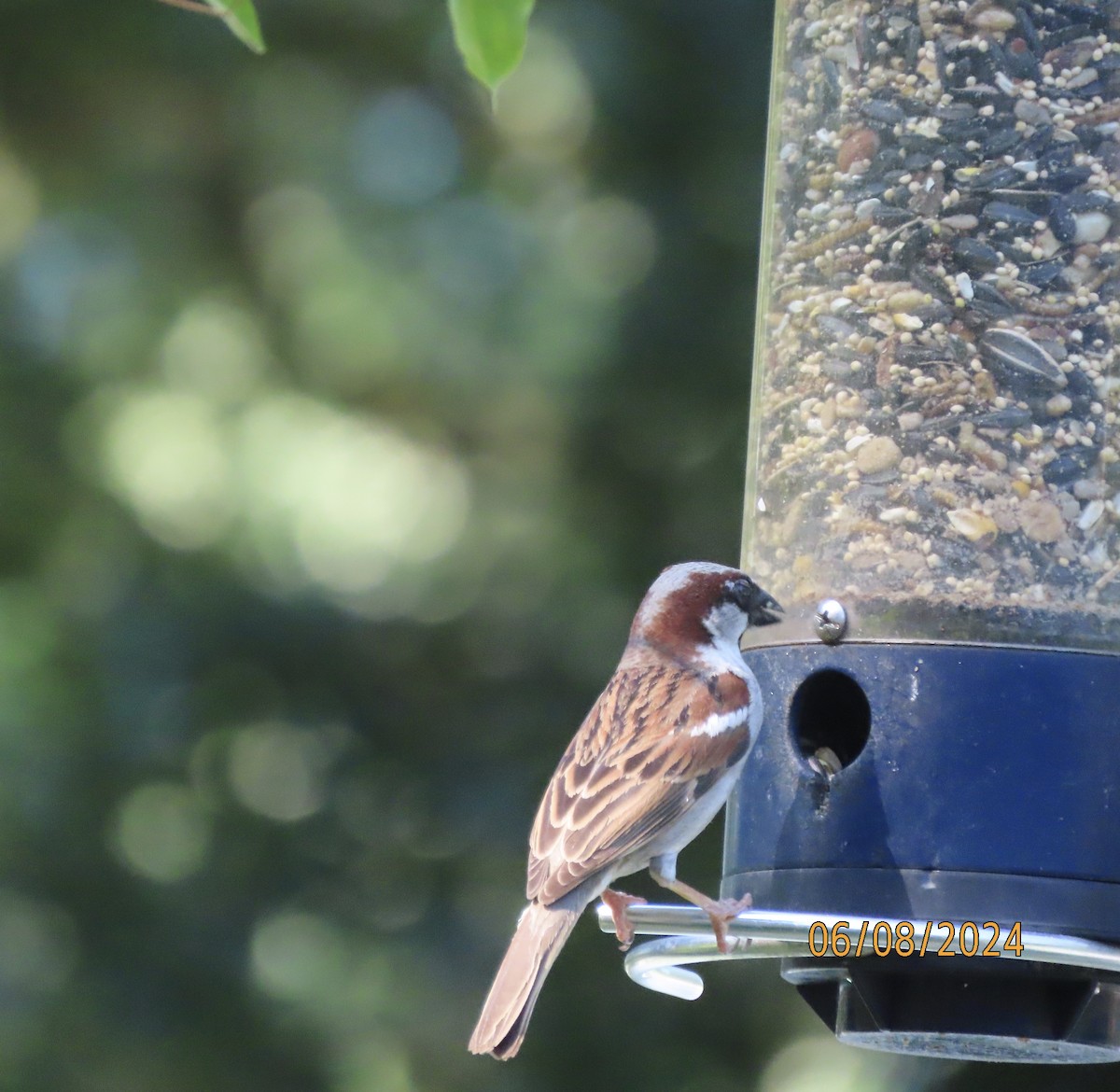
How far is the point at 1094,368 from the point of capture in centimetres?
436

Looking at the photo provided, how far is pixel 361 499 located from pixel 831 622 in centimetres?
317

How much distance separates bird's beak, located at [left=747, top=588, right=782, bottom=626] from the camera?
449 centimetres

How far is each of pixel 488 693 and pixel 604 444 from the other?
1.00 metres

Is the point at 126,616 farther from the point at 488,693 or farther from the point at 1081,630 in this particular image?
the point at 1081,630

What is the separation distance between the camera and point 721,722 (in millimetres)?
4434

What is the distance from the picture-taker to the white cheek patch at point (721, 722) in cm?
442

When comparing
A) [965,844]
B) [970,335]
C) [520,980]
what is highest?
[970,335]

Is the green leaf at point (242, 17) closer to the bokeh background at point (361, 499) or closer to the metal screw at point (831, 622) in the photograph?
the metal screw at point (831, 622)

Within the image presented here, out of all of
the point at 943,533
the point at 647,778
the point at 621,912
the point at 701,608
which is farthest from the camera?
the point at 701,608

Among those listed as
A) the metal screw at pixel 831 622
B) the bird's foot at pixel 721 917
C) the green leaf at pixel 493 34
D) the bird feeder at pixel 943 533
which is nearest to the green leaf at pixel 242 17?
the green leaf at pixel 493 34
